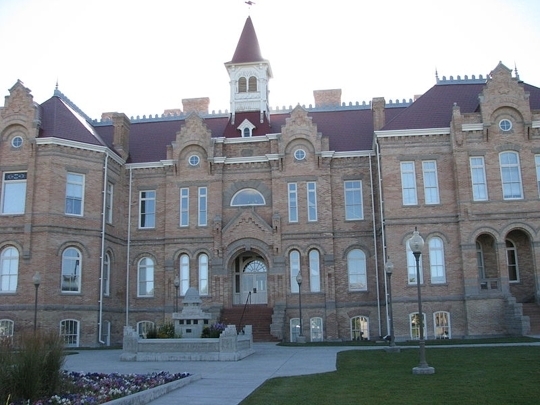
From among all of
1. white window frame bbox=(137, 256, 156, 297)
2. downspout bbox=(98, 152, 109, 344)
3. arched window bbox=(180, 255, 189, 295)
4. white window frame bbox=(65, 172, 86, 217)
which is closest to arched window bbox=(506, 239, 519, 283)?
arched window bbox=(180, 255, 189, 295)

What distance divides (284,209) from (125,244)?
33.2 ft

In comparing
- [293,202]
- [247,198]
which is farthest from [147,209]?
[293,202]

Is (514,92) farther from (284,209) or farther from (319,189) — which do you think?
(284,209)

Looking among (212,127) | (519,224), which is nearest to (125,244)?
(212,127)

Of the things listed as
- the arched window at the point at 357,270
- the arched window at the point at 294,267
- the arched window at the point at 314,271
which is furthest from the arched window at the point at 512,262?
the arched window at the point at 294,267

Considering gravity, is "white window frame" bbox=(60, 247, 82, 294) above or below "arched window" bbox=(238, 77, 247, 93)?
below

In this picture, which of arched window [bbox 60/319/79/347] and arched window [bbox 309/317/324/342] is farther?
arched window [bbox 309/317/324/342]

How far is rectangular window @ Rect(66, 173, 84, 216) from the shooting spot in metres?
33.3

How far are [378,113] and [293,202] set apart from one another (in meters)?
7.38

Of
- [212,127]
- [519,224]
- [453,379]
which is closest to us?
[453,379]

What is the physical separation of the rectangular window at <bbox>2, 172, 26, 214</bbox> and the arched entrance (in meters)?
12.9

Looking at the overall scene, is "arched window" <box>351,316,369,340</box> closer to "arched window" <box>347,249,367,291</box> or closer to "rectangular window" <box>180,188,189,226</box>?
"arched window" <box>347,249,367,291</box>

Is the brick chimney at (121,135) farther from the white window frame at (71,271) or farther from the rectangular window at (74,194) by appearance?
the white window frame at (71,271)

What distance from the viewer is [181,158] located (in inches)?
1495
